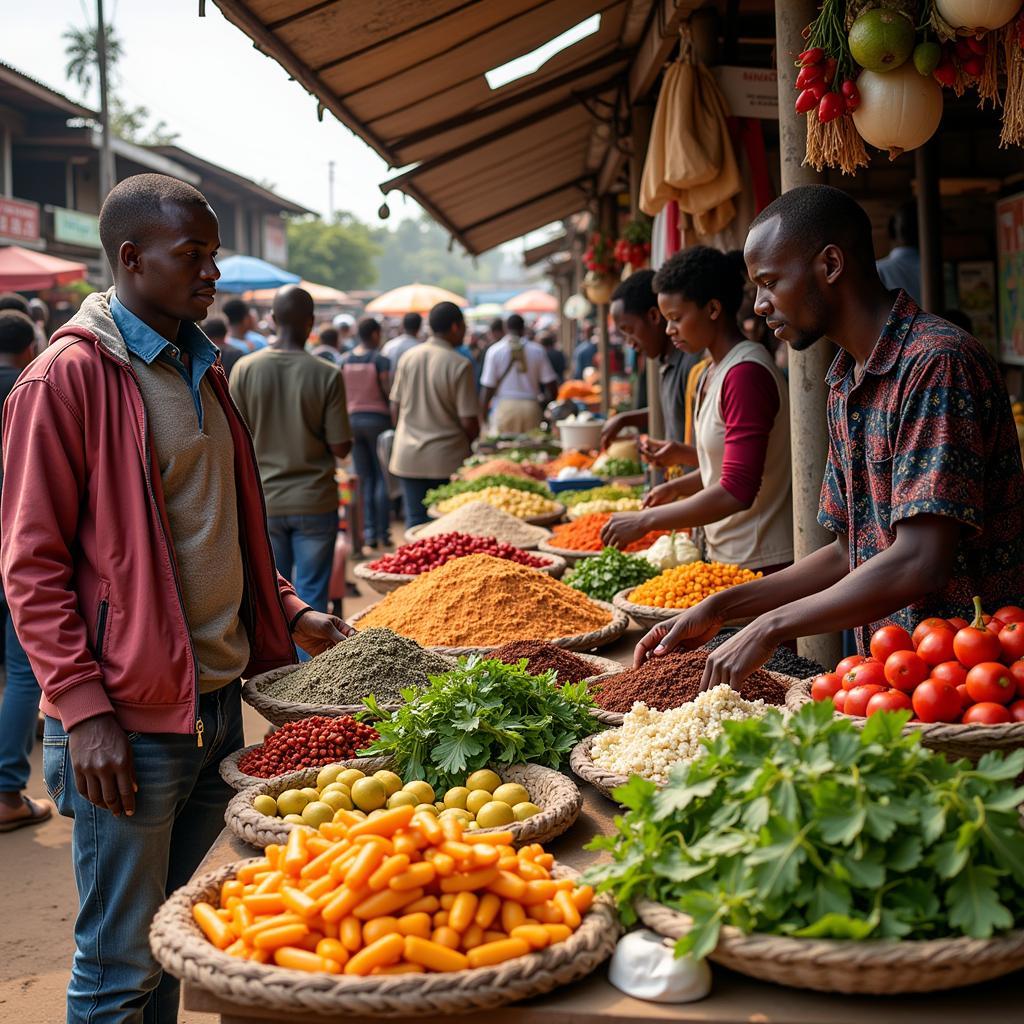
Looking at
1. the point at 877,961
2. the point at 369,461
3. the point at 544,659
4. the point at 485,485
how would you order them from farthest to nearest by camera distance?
1. the point at 369,461
2. the point at 485,485
3. the point at 544,659
4. the point at 877,961

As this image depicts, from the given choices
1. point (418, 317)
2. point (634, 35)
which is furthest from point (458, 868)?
point (418, 317)

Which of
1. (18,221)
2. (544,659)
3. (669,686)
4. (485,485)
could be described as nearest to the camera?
(669,686)

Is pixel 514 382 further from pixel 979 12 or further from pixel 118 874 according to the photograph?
pixel 118 874

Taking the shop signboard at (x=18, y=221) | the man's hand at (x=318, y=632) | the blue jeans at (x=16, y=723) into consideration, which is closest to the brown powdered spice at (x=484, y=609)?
the man's hand at (x=318, y=632)

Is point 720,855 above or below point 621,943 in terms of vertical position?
above

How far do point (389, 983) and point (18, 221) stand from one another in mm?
22864

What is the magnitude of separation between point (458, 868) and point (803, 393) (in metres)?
2.19

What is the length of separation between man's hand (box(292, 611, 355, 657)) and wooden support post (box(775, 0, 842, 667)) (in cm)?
142

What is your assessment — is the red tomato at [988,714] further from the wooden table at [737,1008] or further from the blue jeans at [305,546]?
the blue jeans at [305,546]

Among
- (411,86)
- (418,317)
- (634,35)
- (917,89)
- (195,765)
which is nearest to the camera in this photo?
(195,765)

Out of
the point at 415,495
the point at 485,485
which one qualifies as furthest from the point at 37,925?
the point at 415,495

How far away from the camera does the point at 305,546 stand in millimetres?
6859

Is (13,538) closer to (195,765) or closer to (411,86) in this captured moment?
(195,765)

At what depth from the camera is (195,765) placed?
2.75m
